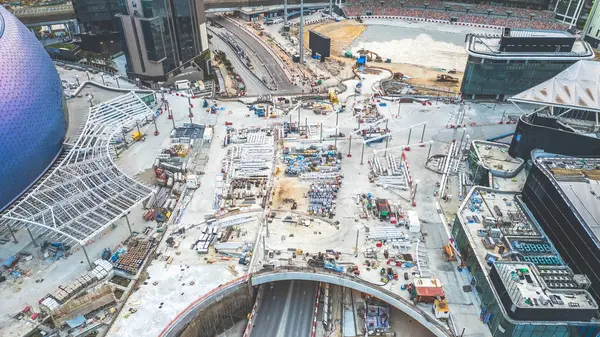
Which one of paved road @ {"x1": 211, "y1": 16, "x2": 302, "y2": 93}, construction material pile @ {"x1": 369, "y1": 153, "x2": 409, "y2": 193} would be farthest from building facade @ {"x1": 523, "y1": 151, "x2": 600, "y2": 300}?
paved road @ {"x1": 211, "y1": 16, "x2": 302, "y2": 93}

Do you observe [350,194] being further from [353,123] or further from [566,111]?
[566,111]

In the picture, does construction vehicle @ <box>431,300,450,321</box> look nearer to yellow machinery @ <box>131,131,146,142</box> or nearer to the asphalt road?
the asphalt road

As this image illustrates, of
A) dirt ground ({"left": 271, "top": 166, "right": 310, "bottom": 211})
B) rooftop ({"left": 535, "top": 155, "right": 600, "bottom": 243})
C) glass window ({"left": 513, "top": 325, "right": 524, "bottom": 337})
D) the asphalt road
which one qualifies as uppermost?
rooftop ({"left": 535, "top": 155, "right": 600, "bottom": 243})

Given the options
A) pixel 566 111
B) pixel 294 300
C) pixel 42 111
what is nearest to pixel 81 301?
pixel 294 300

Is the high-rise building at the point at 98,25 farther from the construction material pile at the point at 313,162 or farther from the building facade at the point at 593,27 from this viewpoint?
the building facade at the point at 593,27

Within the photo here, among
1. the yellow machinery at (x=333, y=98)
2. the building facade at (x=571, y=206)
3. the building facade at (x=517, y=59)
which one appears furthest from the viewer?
the yellow machinery at (x=333, y=98)

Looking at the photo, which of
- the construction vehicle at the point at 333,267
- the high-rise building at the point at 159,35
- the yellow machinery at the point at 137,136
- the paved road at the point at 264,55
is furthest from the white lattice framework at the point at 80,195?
the paved road at the point at 264,55

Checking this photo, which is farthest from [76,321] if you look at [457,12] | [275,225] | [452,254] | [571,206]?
[457,12]
